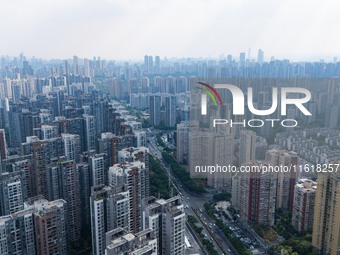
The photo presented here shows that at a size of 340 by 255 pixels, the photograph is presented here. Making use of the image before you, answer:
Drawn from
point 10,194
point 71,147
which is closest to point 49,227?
point 10,194

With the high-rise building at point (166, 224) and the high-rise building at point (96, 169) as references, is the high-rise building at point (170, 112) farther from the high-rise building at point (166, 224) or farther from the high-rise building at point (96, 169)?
the high-rise building at point (166, 224)

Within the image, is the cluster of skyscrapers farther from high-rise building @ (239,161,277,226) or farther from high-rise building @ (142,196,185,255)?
high-rise building @ (239,161,277,226)

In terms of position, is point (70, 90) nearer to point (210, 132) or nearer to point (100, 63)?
point (100, 63)

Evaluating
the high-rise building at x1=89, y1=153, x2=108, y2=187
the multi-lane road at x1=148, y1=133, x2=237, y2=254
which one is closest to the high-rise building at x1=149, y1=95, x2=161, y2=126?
the multi-lane road at x1=148, y1=133, x2=237, y2=254

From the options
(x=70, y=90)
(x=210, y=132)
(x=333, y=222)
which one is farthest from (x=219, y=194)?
(x=70, y=90)

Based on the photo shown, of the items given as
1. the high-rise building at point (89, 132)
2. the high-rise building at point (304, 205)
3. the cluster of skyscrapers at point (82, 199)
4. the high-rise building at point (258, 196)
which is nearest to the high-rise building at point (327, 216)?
the high-rise building at point (304, 205)

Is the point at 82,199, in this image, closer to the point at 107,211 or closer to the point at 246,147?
the point at 107,211

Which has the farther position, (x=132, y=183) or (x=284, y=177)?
(x=284, y=177)
